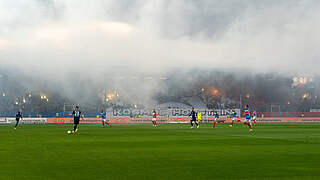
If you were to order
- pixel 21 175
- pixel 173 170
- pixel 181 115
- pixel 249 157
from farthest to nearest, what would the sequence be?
pixel 181 115 < pixel 249 157 < pixel 173 170 < pixel 21 175

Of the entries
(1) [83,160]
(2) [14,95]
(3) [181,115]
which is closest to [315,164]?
(1) [83,160]

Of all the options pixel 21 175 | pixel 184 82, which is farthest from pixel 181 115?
pixel 21 175

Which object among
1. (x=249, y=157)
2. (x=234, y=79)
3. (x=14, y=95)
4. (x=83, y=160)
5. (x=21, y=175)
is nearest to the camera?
(x=21, y=175)

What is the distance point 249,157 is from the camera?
16.2 m

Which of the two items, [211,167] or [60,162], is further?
[60,162]

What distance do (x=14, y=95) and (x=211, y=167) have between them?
394 feet

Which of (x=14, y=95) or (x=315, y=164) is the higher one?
(x=14, y=95)

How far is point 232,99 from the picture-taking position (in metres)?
142

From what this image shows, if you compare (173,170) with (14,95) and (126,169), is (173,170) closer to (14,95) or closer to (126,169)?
(126,169)

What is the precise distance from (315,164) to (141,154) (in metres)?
6.79

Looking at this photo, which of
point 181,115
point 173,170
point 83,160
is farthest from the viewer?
Result: point 181,115

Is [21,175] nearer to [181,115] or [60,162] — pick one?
[60,162]

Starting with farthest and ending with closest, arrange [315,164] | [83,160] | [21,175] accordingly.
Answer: [83,160], [315,164], [21,175]

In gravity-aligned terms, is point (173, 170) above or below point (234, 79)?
below
